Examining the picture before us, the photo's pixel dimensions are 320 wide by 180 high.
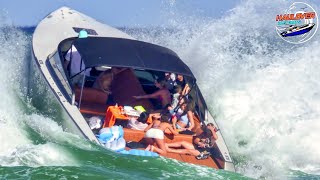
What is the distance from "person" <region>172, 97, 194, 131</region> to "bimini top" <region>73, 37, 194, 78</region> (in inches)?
24.9

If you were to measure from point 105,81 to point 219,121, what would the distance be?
263cm

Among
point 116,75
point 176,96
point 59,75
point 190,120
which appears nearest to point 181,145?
point 190,120

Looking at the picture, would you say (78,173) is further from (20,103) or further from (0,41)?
(0,41)

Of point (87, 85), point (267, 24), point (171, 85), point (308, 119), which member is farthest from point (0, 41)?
point (267, 24)

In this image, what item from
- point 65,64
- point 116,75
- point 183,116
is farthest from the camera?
point 116,75

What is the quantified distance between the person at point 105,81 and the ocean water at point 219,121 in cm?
128

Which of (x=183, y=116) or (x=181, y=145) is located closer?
(x=181, y=145)

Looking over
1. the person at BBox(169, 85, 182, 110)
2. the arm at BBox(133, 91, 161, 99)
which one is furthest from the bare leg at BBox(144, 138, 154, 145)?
the arm at BBox(133, 91, 161, 99)

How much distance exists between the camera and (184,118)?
1107cm

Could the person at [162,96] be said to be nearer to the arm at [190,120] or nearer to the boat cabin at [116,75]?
the boat cabin at [116,75]

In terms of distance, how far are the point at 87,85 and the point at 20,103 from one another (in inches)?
54.8

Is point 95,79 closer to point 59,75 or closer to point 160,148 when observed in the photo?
point 59,75

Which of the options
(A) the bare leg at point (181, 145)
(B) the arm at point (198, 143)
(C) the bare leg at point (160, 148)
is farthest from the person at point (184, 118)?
(C) the bare leg at point (160, 148)

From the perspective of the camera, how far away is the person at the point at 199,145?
397 inches
